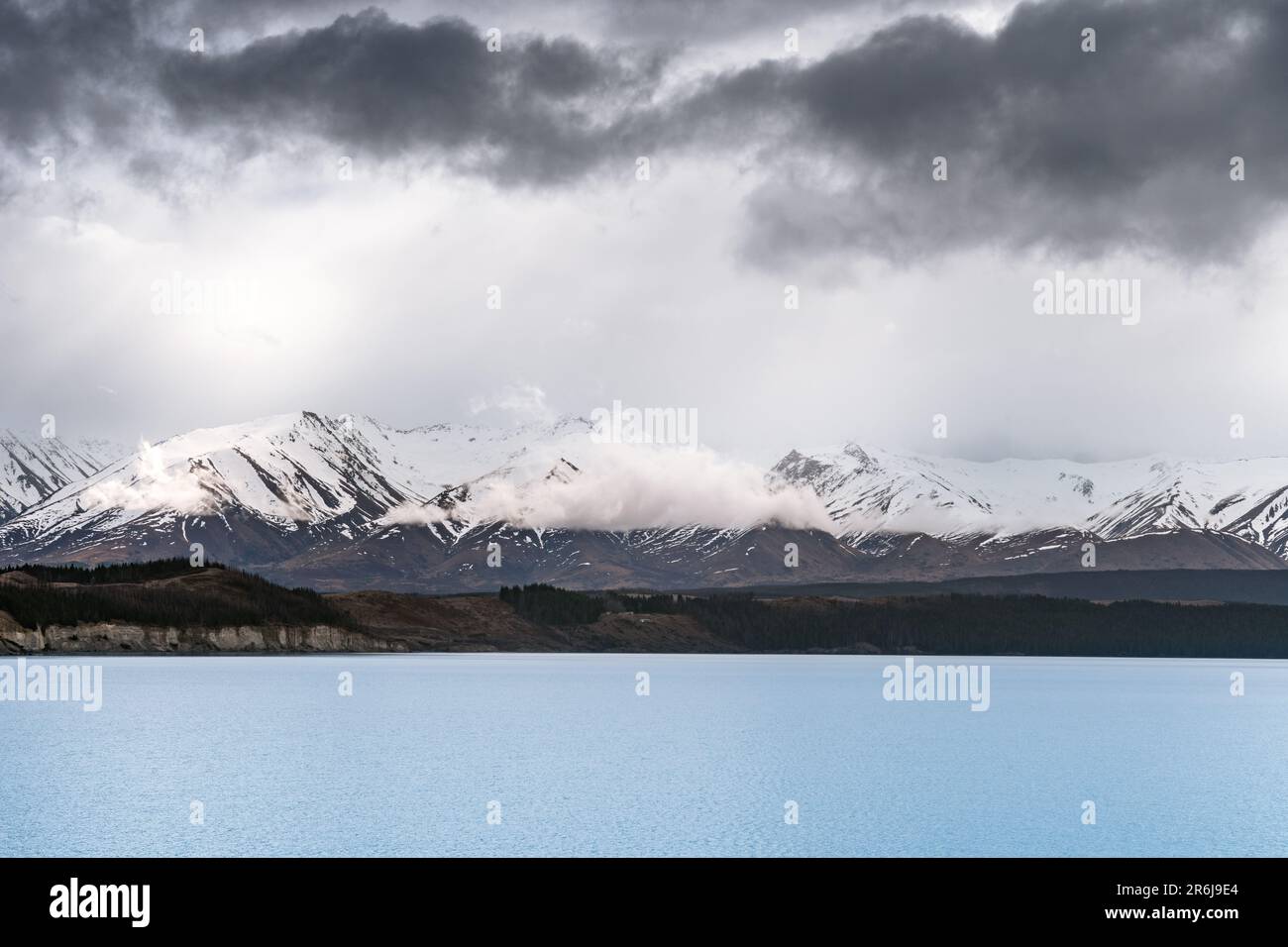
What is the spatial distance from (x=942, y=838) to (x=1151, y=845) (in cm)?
1009

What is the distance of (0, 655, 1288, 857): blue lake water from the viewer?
2734 inches

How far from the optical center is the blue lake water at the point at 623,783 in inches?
2734

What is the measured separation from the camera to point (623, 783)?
90.6 m

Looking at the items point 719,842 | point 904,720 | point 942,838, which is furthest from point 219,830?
point 904,720
